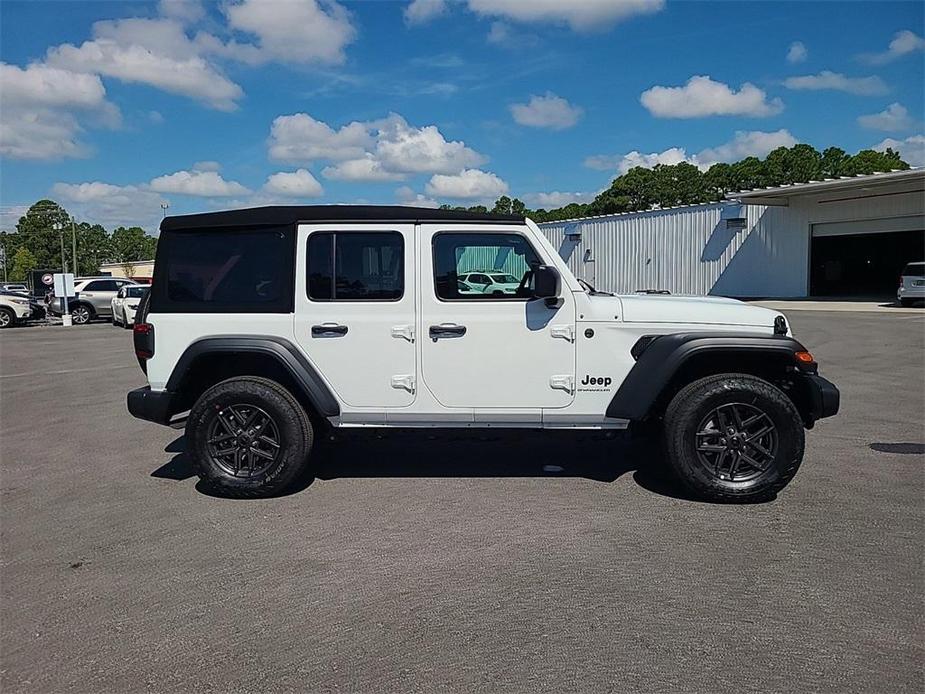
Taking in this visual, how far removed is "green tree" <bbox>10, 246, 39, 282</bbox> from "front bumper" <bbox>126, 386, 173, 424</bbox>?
107582mm

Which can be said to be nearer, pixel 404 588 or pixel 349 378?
pixel 404 588

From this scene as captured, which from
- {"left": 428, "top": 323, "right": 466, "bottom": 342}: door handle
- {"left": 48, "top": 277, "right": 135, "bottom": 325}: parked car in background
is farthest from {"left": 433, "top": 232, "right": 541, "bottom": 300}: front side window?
{"left": 48, "top": 277, "right": 135, "bottom": 325}: parked car in background

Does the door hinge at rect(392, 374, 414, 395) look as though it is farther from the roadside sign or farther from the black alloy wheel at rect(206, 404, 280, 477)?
the roadside sign

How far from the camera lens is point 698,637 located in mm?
3391

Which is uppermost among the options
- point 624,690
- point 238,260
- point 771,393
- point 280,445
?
point 238,260

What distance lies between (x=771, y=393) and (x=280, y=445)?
3418mm

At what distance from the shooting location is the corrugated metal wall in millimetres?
34469

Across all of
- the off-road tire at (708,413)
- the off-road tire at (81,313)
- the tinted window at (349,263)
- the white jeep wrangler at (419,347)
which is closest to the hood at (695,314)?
the white jeep wrangler at (419,347)

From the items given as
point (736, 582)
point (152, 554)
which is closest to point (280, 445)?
point (152, 554)

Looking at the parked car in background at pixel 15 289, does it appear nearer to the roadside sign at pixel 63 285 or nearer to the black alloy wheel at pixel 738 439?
the roadside sign at pixel 63 285

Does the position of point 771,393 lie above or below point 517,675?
above

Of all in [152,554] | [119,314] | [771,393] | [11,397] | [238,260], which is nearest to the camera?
[152,554]

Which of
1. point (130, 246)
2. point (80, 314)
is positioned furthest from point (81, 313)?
point (130, 246)

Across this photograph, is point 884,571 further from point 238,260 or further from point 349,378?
point 238,260
